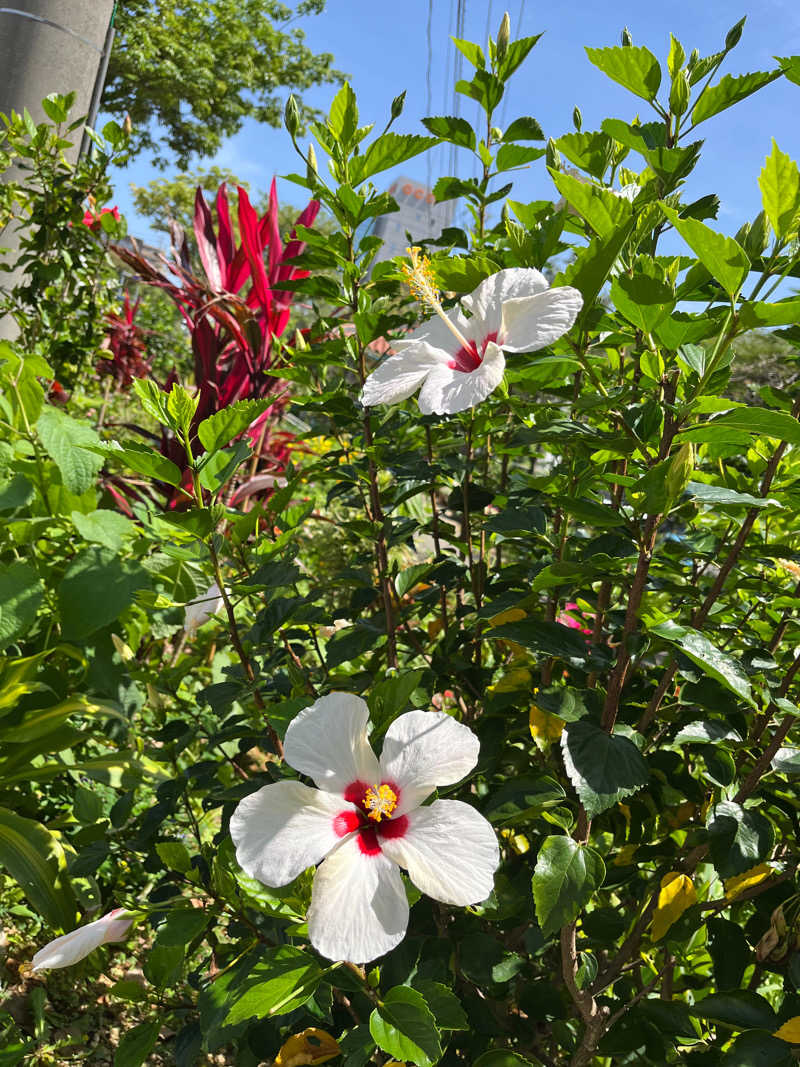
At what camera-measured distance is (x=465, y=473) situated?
1.16 m

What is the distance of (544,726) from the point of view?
0.99m

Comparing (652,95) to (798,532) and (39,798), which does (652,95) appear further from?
(39,798)

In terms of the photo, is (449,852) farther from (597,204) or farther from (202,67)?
(202,67)

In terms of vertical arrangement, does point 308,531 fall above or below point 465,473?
below

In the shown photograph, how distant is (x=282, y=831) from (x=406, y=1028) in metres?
0.22

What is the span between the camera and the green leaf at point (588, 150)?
2.92ft

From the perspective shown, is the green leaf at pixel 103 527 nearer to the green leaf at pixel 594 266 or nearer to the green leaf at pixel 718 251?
the green leaf at pixel 594 266

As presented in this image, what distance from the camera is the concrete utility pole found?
253 centimetres

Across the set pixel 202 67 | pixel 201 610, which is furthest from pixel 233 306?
pixel 202 67

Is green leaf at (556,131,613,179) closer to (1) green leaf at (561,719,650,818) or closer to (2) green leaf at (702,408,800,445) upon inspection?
(2) green leaf at (702,408,800,445)

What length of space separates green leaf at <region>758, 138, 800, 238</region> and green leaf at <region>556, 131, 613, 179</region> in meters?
0.24

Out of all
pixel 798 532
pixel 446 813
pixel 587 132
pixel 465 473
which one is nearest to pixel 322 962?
pixel 446 813

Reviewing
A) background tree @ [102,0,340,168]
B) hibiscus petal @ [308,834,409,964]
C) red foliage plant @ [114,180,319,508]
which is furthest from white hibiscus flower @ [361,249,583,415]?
background tree @ [102,0,340,168]

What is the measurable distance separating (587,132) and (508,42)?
30cm
